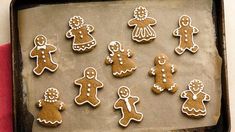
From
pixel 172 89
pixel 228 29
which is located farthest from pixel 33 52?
pixel 228 29

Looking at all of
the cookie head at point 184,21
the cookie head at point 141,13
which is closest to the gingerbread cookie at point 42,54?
the cookie head at point 141,13

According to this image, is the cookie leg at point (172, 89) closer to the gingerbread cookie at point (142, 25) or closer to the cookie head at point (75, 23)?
the gingerbread cookie at point (142, 25)

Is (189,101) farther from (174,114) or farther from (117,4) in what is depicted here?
(117,4)

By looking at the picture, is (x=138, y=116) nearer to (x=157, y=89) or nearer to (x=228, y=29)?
(x=157, y=89)

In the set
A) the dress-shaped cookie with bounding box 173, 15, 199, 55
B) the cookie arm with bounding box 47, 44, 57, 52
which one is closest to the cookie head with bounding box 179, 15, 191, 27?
the dress-shaped cookie with bounding box 173, 15, 199, 55

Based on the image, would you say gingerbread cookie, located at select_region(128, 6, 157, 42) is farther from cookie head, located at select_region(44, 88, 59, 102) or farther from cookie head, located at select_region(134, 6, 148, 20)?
cookie head, located at select_region(44, 88, 59, 102)

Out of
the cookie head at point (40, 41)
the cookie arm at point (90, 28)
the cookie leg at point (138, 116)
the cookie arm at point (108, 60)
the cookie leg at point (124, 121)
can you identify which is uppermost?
the cookie arm at point (90, 28)
